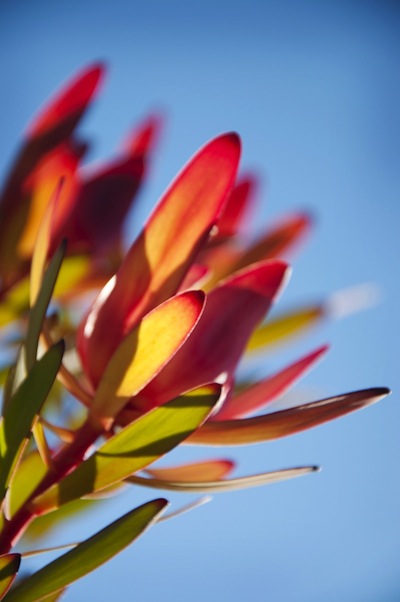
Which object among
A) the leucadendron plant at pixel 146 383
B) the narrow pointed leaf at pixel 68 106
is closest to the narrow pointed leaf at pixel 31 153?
the narrow pointed leaf at pixel 68 106

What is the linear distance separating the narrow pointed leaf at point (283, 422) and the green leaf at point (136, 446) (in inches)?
1.7

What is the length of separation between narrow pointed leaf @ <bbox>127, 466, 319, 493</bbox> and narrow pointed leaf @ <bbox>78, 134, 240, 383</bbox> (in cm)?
7

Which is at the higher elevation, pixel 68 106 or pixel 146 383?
pixel 68 106

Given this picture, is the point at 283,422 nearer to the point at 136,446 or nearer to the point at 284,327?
the point at 136,446

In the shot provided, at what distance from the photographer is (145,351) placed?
387 millimetres

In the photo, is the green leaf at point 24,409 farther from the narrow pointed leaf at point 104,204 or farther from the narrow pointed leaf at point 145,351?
the narrow pointed leaf at point 104,204

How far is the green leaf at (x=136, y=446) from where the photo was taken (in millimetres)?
365

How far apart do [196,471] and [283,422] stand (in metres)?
0.10

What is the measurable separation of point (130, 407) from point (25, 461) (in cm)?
7

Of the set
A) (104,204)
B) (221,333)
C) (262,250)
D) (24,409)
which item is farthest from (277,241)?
(24,409)

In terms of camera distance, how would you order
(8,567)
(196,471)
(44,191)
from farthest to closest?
(44,191)
(196,471)
(8,567)

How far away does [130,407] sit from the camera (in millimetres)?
428

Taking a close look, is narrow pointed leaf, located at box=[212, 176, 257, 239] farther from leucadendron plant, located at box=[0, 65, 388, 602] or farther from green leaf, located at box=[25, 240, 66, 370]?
green leaf, located at box=[25, 240, 66, 370]

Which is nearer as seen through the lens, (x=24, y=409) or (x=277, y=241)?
(x=24, y=409)
